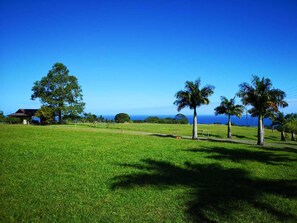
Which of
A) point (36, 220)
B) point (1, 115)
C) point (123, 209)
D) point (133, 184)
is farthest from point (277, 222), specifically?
point (1, 115)

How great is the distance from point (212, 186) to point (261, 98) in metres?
25.7

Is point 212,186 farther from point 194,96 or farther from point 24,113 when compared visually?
point 24,113

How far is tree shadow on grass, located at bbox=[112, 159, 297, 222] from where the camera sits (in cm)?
824

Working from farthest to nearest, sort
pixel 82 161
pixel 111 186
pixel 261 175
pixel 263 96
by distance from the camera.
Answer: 1. pixel 263 96
2. pixel 82 161
3. pixel 261 175
4. pixel 111 186

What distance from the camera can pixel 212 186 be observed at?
11.1m

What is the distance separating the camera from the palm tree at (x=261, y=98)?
3231 centimetres

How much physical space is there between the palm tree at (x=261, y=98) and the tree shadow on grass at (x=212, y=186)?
2078 cm

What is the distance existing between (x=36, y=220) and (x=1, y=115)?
6857 centimetres

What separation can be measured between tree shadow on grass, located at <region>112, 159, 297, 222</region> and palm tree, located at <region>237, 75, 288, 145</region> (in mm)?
20784

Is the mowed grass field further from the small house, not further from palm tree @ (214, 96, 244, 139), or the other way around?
the small house

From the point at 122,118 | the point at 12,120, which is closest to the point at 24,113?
the point at 12,120

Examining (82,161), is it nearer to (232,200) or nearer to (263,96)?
(232,200)

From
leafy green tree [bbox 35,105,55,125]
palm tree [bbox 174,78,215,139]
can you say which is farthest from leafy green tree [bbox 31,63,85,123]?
palm tree [bbox 174,78,215,139]

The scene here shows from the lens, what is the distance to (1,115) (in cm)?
6444
